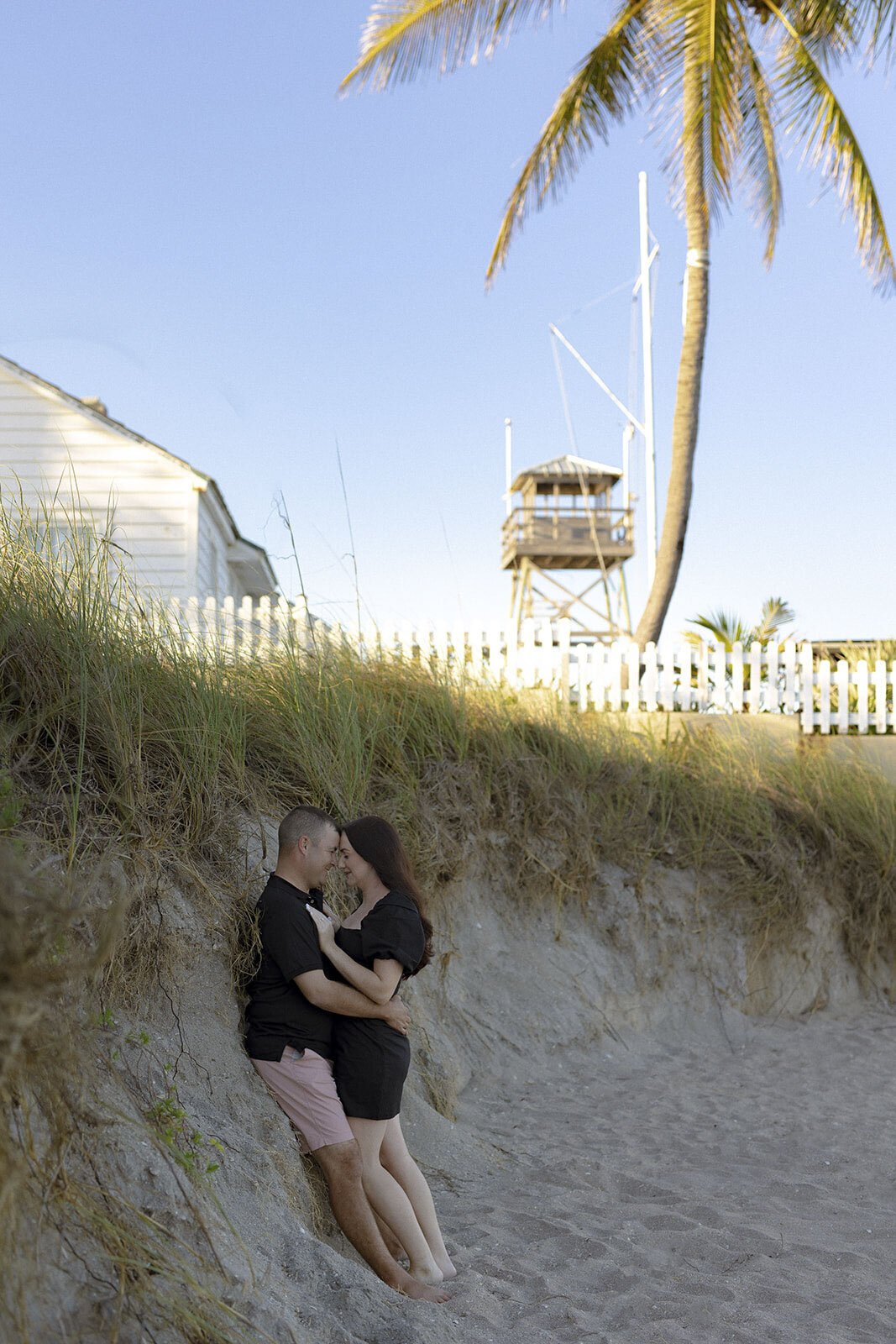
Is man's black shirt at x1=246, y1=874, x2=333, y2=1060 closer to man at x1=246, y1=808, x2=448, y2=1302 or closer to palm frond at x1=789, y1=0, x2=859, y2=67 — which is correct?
man at x1=246, y1=808, x2=448, y2=1302

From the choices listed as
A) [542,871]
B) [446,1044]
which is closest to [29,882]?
[446,1044]

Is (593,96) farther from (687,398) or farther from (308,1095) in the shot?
(308,1095)

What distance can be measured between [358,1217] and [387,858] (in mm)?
1256

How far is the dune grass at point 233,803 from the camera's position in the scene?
239 cm

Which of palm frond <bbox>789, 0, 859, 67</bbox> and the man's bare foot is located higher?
palm frond <bbox>789, 0, 859, 67</bbox>

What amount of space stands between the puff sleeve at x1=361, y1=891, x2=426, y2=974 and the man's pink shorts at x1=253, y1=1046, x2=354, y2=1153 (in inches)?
16.7

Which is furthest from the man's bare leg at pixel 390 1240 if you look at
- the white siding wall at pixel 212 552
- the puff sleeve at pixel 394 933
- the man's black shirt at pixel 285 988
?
the white siding wall at pixel 212 552

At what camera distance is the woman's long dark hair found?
3978 mm

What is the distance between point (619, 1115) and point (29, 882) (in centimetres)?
456

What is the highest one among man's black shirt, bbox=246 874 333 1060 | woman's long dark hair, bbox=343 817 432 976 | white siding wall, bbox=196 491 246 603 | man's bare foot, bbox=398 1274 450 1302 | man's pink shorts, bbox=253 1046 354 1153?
white siding wall, bbox=196 491 246 603

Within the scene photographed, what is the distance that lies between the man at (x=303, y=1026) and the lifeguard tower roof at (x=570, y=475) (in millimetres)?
29443

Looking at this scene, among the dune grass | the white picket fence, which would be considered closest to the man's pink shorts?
the dune grass

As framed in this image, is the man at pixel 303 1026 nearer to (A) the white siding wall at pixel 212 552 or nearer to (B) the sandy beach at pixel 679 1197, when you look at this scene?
(B) the sandy beach at pixel 679 1197

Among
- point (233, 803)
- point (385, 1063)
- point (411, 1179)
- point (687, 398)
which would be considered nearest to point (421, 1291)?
point (411, 1179)
